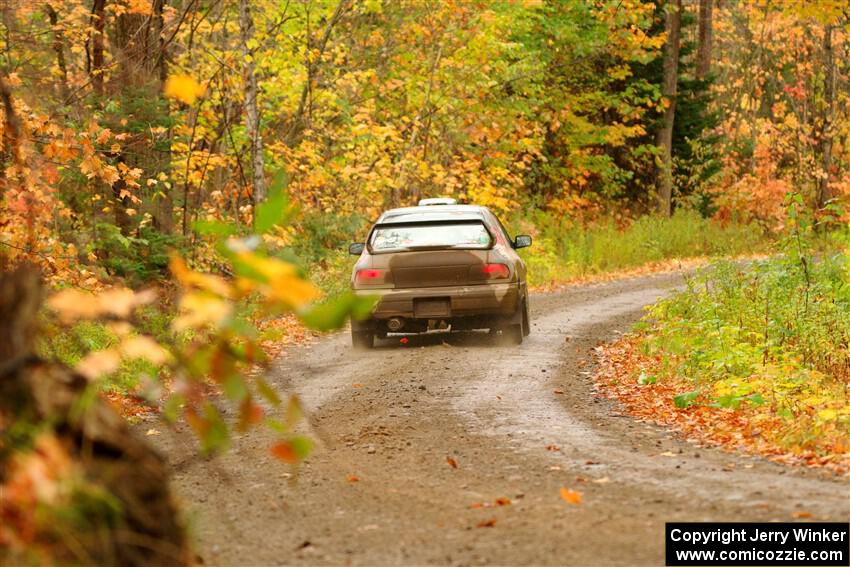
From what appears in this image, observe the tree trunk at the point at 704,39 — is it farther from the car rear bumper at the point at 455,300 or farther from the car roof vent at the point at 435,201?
the car rear bumper at the point at 455,300

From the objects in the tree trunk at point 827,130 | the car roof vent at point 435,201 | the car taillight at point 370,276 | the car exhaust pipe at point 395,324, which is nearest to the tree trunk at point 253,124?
the car roof vent at point 435,201

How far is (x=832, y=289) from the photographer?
14.2 meters

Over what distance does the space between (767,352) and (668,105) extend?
22006mm

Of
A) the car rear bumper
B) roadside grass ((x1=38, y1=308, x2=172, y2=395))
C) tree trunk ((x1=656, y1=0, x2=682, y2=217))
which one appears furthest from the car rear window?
tree trunk ((x1=656, y1=0, x2=682, y2=217))

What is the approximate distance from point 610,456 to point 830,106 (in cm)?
3387

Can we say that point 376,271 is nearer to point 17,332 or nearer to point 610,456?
point 610,456

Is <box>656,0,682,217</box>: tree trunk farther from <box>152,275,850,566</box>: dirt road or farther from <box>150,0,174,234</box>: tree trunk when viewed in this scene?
<box>152,275,850,566</box>: dirt road

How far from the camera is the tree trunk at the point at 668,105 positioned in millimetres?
32719

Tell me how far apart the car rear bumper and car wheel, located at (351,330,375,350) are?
616 mm

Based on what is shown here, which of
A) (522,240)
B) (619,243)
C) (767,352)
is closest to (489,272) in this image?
(522,240)

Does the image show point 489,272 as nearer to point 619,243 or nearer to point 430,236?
point 430,236

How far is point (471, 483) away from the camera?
22.7ft

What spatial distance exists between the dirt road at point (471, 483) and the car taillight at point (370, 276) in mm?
2418

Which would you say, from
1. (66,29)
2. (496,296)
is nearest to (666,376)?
(496,296)
